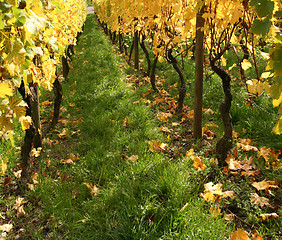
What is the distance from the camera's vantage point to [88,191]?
2398 millimetres

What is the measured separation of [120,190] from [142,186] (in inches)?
8.1

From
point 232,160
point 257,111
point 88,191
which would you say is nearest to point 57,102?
point 88,191

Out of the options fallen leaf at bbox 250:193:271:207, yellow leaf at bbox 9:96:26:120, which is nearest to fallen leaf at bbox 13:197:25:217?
yellow leaf at bbox 9:96:26:120

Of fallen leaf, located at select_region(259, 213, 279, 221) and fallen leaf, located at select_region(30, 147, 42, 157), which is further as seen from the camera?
fallen leaf, located at select_region(30, 147, 42, 157)

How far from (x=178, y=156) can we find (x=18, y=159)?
6.76 feet

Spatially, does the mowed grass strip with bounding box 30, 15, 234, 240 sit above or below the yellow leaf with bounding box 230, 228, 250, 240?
below

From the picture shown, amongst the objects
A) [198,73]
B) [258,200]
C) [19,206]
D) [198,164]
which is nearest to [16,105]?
[19,206]

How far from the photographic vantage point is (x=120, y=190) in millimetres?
2166

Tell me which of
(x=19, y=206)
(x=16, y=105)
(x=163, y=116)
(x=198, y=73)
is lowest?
(x=19, y=206)

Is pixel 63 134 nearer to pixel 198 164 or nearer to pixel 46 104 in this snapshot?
pixel 46 104

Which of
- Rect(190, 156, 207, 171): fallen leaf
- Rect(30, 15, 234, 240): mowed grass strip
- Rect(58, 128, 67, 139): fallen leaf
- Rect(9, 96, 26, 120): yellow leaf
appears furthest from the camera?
Rect(58, 128, 67, 139): fallen leaf

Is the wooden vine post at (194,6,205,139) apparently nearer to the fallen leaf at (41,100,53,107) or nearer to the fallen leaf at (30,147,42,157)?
the fallen leaf at (30,147,42,157)

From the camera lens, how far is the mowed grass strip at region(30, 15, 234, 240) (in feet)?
5.82

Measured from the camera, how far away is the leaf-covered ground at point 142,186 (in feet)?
5.97
